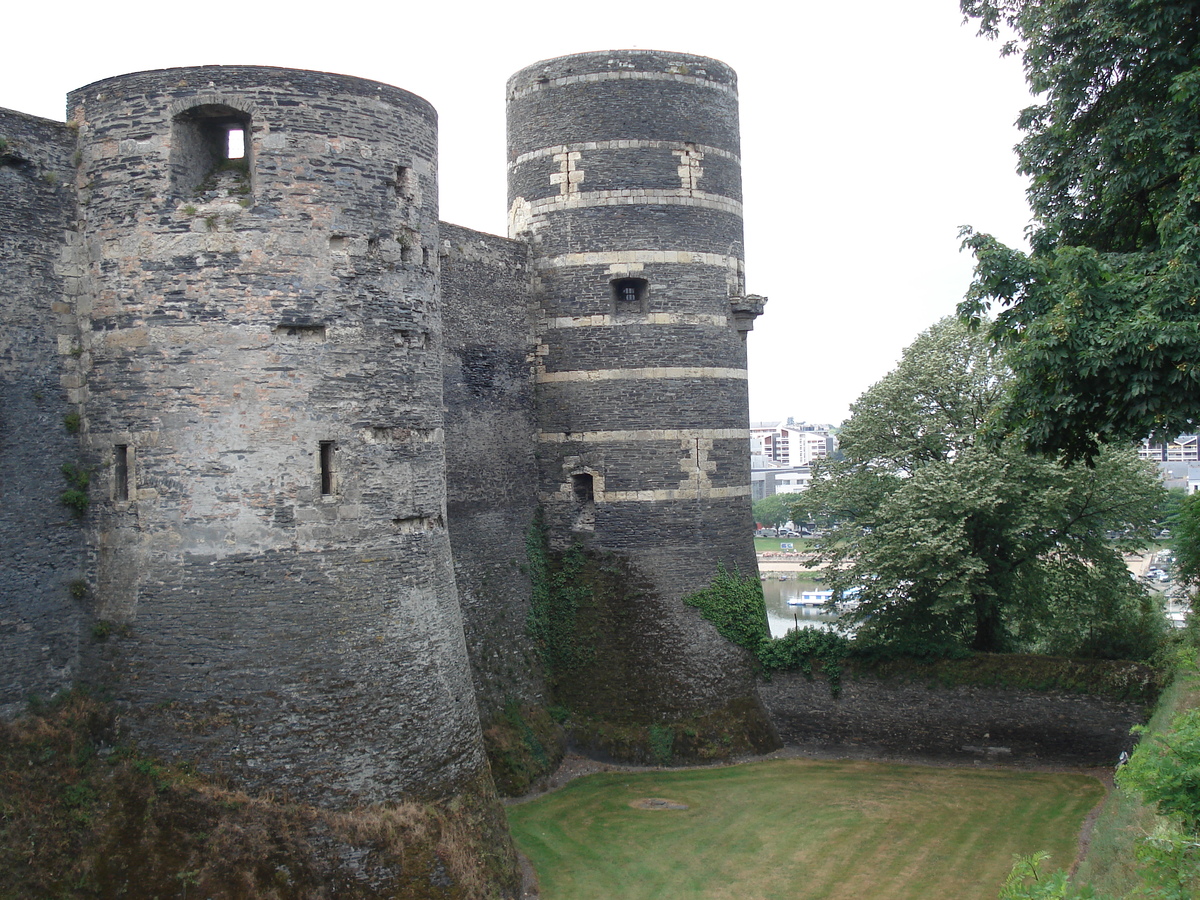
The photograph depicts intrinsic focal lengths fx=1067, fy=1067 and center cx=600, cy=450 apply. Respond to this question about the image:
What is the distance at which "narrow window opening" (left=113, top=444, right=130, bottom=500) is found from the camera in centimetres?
1398

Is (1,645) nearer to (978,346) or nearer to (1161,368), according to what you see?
(1161,368)

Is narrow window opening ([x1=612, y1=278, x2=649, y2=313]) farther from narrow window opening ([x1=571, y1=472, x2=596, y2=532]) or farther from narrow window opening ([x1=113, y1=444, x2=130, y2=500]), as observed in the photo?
narrow window opening ([x1=113, y1=444, x2=130, y2=500])

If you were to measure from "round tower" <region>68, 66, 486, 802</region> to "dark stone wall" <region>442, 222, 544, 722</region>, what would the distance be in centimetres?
558

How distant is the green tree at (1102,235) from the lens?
12.1 meters

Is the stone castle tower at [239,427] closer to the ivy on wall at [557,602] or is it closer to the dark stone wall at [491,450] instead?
the dark stone wall at [491,450]

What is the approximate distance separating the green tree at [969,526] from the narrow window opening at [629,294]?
244 inches

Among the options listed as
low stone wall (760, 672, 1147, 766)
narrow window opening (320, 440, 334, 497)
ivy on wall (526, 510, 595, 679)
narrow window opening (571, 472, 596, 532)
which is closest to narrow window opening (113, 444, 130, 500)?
narrow window opening (320, 440, 334, 497)

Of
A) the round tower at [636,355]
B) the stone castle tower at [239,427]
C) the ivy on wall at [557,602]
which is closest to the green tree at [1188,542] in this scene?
the round tower at [636,355]

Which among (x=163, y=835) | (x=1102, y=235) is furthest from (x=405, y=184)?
(x=1102, y=235)

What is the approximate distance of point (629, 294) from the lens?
74.7 feet

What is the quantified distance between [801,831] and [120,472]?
485 inches

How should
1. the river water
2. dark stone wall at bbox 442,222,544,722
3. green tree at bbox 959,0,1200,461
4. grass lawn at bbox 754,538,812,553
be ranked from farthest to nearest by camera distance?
1. grass lawn at bbox 754,538,812,553
2. the river water
3. dark stone wall at bbox 442,222,544,722
4. green tree at bbox 959,0,1200,461

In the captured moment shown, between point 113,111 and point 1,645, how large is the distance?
7009 mm

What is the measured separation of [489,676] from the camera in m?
A: 20.3
